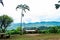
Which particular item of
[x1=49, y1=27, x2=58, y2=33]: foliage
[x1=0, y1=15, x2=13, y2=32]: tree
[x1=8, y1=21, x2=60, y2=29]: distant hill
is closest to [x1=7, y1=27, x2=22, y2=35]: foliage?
[x1=8, y1=21, x2=60, y2=29]: distant hill

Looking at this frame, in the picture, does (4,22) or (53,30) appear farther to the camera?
(53,30)

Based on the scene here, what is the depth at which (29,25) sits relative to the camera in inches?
271

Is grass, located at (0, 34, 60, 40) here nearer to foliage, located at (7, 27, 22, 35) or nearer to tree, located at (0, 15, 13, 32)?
foliage, located at (7, 27, 22, 35)

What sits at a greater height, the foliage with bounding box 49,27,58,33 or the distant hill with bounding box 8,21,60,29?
the distant hill with bounding box 8,21,60,29

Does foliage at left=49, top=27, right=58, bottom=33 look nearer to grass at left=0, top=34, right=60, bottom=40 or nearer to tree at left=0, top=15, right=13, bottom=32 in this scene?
grass at left=0, top=34, right=60, bottom=40

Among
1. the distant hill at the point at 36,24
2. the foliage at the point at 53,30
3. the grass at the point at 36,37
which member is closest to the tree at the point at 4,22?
the distant hill at the point at 36,24

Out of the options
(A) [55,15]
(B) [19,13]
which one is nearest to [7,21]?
(B) [19,13]

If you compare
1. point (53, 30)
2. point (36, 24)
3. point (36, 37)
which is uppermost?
point (36, 24)

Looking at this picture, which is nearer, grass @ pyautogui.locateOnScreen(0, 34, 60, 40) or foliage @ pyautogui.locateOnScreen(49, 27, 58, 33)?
grass @ pyautogui.locateOnScreen(0, 34, 60, 40)

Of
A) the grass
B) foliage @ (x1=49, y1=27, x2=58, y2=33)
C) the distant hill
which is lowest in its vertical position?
the grass

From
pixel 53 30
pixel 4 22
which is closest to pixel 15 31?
pixel 4 22

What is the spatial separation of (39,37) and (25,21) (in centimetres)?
66

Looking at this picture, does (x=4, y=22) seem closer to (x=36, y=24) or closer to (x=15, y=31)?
(x=15, y=31)

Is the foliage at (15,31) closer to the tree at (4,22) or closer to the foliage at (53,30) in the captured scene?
the tree at (4,22)
